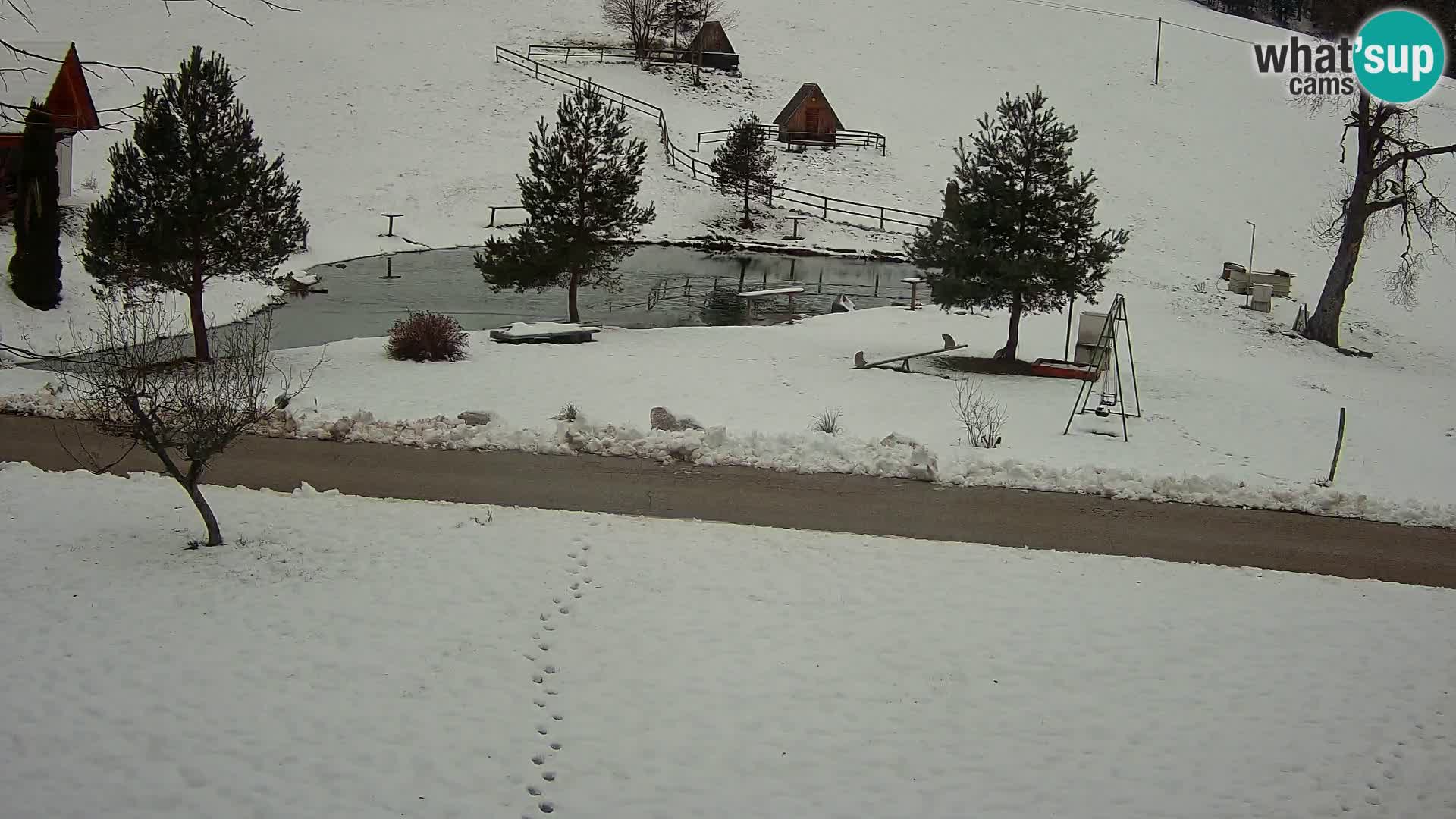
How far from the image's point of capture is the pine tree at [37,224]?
24219mm

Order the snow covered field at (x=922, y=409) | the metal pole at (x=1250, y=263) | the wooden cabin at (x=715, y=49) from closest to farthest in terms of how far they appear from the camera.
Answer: the snow covered field at (x=922, y=409)
the metal pole at (x=1250, y=263)
the wooden cabin at (x=715, y=49)

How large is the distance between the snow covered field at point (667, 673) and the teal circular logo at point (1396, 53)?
1082 inches

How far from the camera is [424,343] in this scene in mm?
23156

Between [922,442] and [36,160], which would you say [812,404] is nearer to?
[922,442]

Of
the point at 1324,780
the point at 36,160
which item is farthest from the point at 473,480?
the point at 36,160

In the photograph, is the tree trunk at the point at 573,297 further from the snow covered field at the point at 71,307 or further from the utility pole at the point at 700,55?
the utility pole at the point at 700,55

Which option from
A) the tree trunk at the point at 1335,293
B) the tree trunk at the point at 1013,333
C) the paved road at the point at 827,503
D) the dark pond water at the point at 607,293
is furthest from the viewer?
the tree trunk at the point at 1335,293

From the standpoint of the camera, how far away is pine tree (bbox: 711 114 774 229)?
1757 inches

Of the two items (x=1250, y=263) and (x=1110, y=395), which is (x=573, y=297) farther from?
(x=1250, y=263)

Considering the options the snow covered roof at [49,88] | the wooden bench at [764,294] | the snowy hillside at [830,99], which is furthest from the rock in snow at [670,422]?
the snowy hillside at [830,99]

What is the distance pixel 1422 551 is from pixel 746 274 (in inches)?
1095

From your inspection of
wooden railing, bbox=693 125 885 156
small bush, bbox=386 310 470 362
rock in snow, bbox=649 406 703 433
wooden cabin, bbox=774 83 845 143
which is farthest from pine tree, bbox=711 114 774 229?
rock in snow, bbox=649 406 703 433

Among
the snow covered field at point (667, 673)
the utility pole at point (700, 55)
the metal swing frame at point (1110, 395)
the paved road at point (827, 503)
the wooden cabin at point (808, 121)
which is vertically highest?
the utility pole at point (700, 55)

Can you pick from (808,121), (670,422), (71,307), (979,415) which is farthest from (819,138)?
(670,422)
